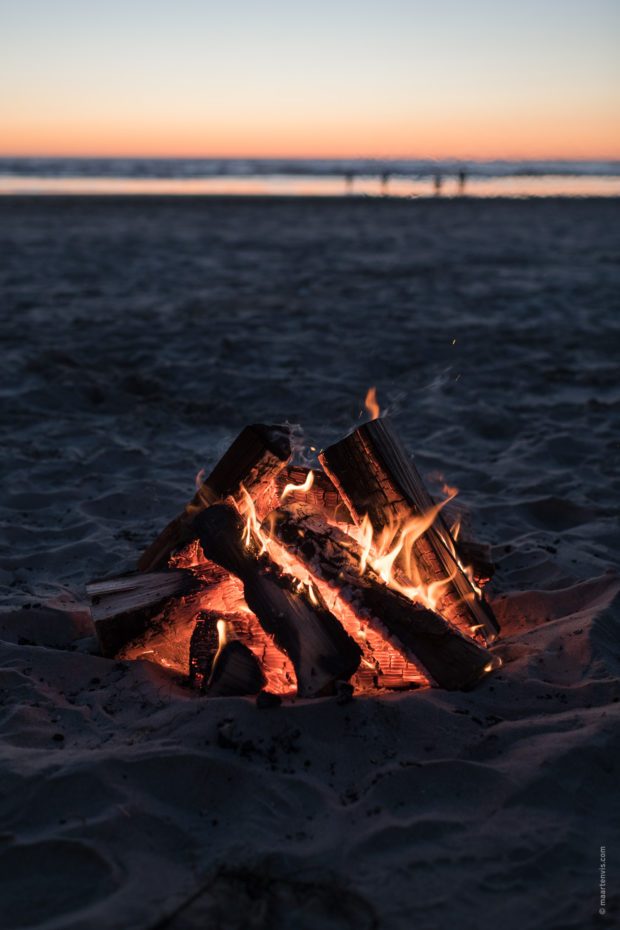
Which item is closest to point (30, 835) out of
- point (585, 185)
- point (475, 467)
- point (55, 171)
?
point (475, 467)

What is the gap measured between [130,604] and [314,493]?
1030mm

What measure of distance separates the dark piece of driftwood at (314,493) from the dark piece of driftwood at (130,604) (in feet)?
2.09

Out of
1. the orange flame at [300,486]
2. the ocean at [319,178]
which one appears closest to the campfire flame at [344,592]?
the orange flame at [300,486]

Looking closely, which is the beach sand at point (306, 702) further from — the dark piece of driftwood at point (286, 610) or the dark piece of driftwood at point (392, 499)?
the dark piece of driftwood at point (392, 499)

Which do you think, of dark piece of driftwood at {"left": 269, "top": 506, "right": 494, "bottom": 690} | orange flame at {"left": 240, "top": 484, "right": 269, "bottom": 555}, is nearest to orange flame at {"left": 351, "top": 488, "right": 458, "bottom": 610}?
dark piece of driftwood at {"left": 269, "top": 506, "right": 494, "bottom": 690}

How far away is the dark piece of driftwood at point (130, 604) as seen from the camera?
300 centimetres

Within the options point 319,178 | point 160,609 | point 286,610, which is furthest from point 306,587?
point 319,178

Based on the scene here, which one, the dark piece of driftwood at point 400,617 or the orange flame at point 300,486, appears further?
the orange flame at point 300,486

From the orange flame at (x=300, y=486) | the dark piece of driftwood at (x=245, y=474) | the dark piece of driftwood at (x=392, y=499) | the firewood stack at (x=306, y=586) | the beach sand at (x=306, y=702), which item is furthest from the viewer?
the orange flame at (x=300, y=486)

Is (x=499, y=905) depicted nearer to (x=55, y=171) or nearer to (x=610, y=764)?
(x=610, y=764)

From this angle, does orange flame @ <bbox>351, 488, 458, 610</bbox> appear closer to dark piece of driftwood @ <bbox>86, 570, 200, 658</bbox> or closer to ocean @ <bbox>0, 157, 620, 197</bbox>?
dark piece of driftwood @ <bbox>86, 570, 200, 658</bbox>

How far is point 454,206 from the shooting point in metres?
27.9

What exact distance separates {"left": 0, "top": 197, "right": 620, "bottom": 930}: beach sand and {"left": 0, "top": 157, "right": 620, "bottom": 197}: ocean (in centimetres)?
2664

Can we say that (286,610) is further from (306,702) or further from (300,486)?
(300,486)
